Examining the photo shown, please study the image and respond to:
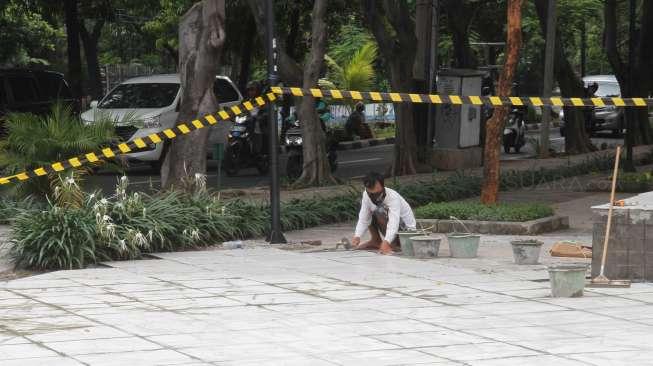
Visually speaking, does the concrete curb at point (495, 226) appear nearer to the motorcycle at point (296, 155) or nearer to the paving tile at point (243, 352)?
the motorcycle at point (296, 155)

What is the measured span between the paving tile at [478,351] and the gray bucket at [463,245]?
4313mm

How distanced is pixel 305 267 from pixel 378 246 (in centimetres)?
152

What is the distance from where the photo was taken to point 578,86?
29.2 meters

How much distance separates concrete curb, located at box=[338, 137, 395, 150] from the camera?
3444 centimetres

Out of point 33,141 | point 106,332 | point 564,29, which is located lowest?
point 106,332

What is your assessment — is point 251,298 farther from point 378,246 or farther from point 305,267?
point 378,246

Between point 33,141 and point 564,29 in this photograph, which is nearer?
point 33,141

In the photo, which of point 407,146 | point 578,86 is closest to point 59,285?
point 407,146

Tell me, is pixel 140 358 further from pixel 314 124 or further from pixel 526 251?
pixel 314 124

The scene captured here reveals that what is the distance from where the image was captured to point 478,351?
835 cm

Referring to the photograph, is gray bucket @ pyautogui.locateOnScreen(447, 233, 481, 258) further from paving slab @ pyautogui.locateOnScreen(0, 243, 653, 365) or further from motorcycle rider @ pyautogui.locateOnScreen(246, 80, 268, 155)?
motorcycle rider @ pyautogui.locateOnScreen(246, 80, 268, 155)

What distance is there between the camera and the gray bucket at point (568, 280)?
34.1ft

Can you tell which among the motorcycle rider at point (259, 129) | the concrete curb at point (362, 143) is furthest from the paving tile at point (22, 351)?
the concrete curb at point (362, 143)

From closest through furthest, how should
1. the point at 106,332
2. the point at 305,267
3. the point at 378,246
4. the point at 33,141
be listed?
the point at 106,332 < the point at 305,267 < the point at 378,246 < the point at 33,141
